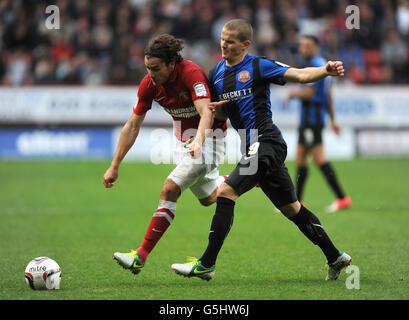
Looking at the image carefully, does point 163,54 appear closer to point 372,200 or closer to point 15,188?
point 372,200

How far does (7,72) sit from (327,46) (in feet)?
30.5

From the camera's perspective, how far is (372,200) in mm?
11383

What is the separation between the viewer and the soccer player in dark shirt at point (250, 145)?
5602 mm

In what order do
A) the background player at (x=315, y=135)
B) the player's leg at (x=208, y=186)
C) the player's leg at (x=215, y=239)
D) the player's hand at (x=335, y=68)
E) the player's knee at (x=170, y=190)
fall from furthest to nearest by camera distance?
1. the background player at (x=315, y=135)
2. the player's leg at (x=208, y=186)
3. the player's knee at (x=170, y=190)
4. the player's leg at (x=215, y=239)
5. the player's hand at (x=335, y=68)

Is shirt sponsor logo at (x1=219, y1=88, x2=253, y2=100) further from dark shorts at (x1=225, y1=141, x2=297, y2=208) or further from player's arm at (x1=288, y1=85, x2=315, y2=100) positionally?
player's arm at (x1=288, y1=85, x2=315, y2=100)

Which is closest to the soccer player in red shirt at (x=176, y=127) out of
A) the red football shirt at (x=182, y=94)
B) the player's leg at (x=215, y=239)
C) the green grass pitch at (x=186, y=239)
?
the red football shirt at (x=182, y=94)

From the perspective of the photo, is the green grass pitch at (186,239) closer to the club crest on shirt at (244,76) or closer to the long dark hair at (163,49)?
the club crest on shirt at (244,76)

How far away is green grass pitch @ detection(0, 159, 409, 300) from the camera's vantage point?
18.1 feet

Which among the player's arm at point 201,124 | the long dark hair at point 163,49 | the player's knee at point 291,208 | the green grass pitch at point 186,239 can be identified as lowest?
the green grass pitch at point 186,239

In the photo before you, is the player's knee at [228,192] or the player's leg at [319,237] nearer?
the player's knee at [228,192]

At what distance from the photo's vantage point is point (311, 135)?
35.2 feet

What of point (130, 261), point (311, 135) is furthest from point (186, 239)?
point (311, 135)

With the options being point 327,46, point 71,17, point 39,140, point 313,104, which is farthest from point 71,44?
point 313,104

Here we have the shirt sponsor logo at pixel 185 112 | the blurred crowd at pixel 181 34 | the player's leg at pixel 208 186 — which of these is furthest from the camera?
the blurred crowd at pixel 181 34
